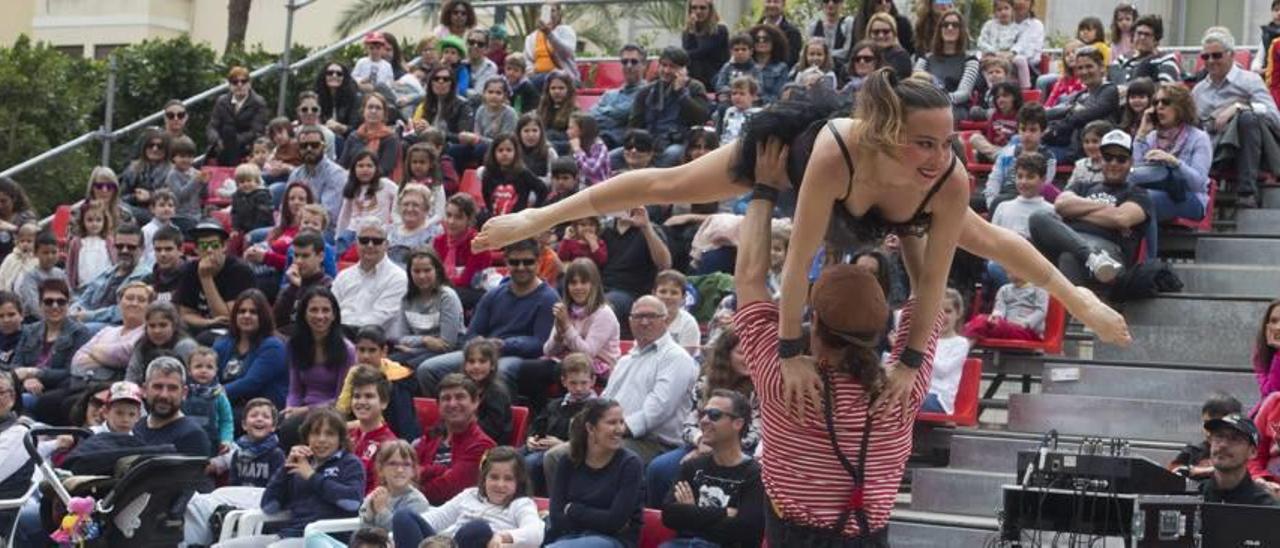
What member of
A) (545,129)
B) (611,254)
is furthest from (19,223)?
(611,254)

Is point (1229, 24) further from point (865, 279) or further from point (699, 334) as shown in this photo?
point (865, 279)

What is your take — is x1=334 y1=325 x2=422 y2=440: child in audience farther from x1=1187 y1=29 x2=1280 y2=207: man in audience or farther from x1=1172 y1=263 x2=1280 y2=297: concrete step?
x1=1187 y1=29 x2=1280 y2=207: man in audience

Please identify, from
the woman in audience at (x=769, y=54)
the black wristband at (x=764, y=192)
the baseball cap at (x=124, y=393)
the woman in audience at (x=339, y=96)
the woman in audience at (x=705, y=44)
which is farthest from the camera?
the woman in audience at (x=339, y=96)

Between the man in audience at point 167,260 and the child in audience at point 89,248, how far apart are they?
0.83m

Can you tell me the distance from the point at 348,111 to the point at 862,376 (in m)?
12.5

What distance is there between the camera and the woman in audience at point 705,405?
9.84m

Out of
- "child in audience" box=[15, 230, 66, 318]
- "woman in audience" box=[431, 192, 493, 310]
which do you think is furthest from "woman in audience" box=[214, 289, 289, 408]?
"child in audience" box=[15, 230, 66, 318]

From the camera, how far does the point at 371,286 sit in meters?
12.3

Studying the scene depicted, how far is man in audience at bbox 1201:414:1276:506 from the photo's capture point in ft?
28.5

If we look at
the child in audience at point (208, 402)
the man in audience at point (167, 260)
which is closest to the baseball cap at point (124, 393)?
the child in audience at point (208, 402)

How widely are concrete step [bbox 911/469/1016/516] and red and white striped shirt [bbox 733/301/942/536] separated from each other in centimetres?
520

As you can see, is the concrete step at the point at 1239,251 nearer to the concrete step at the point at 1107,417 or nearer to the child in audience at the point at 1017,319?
the child in audience at the point at 1017,319

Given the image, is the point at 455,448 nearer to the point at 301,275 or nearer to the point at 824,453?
the point at 301,275

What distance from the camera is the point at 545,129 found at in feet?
50.4
